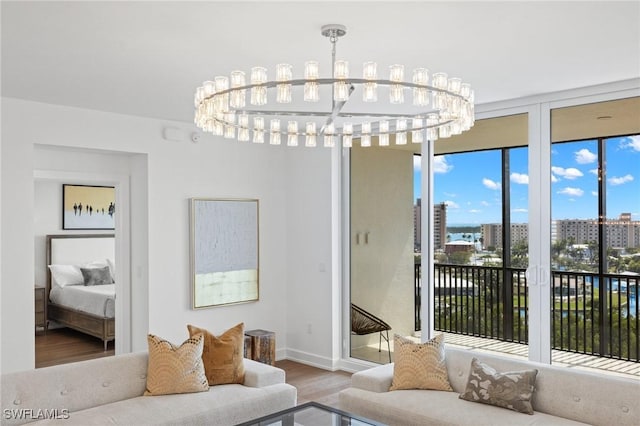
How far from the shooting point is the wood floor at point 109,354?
5250 millimetres

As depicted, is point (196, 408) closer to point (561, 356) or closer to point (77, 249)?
point (561, 356)

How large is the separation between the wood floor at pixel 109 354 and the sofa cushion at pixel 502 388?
1.59 metres

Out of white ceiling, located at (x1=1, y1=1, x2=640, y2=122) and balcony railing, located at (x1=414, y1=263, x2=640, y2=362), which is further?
balcony railing, located at (x1=414, y1=263, x2=640, y2=362)

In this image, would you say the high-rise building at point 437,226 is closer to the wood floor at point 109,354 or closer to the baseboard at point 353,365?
the baseboard at point 353,365

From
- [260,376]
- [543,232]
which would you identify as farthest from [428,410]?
[543,232]

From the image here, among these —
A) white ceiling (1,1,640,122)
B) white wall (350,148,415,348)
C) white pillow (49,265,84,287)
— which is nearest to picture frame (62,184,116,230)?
white pillow (49,265,84,287)

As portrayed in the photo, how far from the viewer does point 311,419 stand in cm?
326

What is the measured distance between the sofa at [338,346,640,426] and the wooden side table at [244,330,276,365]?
1.91 metres

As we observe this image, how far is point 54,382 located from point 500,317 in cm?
347

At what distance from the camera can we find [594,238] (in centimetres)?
440

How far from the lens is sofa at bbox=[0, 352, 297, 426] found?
3.24 meters

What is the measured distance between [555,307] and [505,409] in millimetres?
1423

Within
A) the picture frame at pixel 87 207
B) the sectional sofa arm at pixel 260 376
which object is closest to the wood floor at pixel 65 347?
the picture frame at pixel 87 207

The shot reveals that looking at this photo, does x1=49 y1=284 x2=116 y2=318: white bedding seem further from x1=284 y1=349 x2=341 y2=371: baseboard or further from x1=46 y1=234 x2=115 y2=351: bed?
x1=284 y1=349 x2=341 y2=371: baseboard
